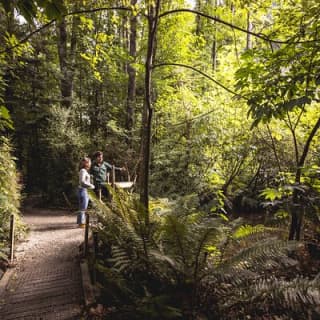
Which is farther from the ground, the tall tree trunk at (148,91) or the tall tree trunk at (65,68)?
the tall tree trunk at (65,68)

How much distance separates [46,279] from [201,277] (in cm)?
272

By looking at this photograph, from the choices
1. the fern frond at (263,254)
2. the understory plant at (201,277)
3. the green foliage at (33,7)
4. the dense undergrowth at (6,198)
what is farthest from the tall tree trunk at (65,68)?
the fern frond at (263,254)

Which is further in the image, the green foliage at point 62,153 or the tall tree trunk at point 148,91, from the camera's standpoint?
the green foliage at point 62,153

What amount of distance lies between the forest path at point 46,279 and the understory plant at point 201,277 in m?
0.72

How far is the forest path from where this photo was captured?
3105 millimetres

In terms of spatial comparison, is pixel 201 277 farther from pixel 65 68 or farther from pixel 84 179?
pixel 65 68

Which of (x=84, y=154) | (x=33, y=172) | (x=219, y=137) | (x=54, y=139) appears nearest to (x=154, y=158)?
(x=219, y=137)

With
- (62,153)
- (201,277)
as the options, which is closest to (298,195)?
(201,277)

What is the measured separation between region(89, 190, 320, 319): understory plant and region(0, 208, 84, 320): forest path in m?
0.72

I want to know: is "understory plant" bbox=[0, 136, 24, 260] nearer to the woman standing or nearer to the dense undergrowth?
the dense undergrowth

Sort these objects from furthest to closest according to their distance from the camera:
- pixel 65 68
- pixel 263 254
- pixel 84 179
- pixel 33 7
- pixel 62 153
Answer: pixel 65 68
pixel 62 153
pixel 84 179
pixel 263 254
pixel 33 7

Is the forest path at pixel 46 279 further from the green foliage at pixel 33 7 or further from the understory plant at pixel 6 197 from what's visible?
the green foliage at pixel 33 7

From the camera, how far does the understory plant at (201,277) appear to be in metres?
2.17

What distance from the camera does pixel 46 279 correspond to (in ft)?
13.1
